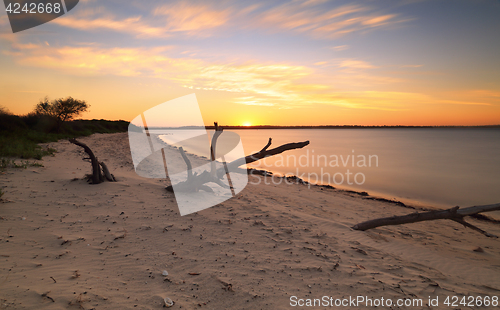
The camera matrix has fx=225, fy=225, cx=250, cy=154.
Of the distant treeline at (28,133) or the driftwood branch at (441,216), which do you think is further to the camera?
the distant treeline at (28,133)

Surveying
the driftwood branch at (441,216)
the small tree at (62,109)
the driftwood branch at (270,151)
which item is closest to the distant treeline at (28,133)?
the small tree at (62,109)

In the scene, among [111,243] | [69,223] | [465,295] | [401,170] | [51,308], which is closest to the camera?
[51,308]

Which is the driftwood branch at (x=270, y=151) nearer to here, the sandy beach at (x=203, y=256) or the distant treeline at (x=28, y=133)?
the sandy beach at (x=203, y=256)

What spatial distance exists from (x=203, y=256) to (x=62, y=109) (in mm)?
45288

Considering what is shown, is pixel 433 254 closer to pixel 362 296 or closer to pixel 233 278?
pixel 362 296

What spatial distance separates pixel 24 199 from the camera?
19.9ft

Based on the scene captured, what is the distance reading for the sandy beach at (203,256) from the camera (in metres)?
3.33

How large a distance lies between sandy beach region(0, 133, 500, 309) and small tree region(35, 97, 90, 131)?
35.7 metres

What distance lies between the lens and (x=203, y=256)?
176 inches

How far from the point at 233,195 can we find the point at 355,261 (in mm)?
5190

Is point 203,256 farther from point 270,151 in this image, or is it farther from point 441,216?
point 441,216

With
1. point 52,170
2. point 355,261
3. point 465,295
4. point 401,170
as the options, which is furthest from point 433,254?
point 401,170

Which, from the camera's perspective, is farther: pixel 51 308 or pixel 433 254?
pixel 433 254

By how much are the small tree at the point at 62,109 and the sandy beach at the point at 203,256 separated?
35670 millimetres
